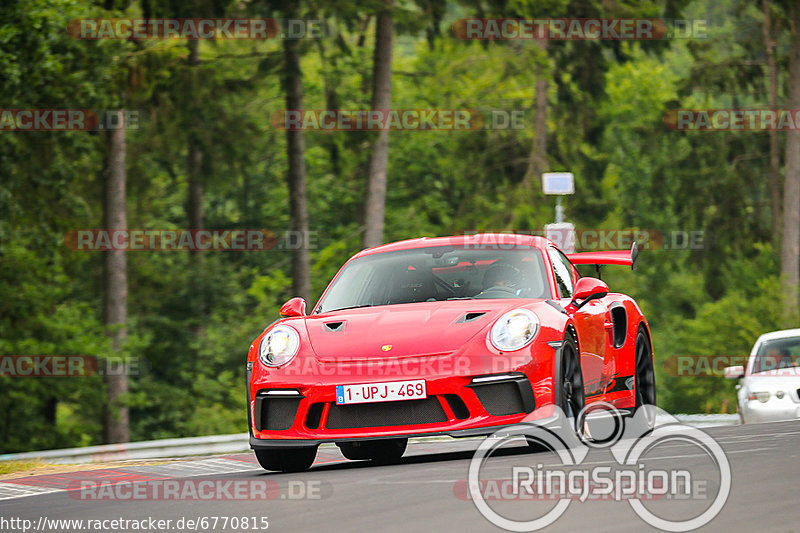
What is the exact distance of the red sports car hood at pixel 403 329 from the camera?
324 inches

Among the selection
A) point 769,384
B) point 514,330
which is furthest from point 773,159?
point 514,330

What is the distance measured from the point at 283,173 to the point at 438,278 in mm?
35263

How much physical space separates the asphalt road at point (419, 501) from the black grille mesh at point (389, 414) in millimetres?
306

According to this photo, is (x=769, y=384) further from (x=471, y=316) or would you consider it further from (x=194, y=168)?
(x=194, y=168)

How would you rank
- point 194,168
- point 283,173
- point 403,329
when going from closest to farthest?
point 403,329 → point 194,168 → point 283,173

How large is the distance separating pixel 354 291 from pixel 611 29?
101 ft

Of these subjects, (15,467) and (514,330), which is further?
(15,467)

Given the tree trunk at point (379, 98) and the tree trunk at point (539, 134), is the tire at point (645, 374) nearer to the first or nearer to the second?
the tree trunk at point (379, 98)

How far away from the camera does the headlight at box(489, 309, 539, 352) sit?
27.0ft

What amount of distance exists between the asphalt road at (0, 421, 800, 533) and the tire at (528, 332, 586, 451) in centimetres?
37

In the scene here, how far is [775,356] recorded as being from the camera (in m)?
16.4

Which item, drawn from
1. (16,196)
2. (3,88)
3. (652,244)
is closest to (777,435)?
(3,88)

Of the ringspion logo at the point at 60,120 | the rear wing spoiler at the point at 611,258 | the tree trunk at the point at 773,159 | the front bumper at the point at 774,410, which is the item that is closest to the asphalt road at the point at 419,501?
the rear wing spoiler at the point at 611,258

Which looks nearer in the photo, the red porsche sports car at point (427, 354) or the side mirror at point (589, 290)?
the red porsche sports car at point (427, 354)
